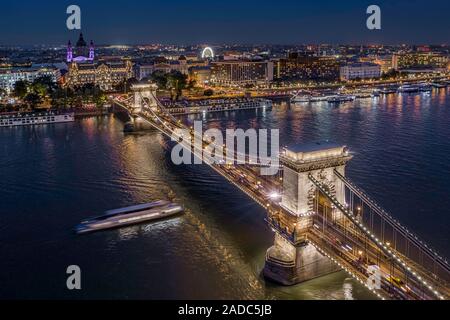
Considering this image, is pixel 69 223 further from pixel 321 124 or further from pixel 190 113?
pixel 190 113

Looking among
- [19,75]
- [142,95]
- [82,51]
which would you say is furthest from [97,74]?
[142,95]

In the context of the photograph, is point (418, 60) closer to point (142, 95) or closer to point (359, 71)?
point (359, 71)

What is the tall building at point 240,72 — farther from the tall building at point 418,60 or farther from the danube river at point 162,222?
the danube river at point 162,222

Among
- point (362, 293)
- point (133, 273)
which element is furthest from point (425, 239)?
point (133, 273)

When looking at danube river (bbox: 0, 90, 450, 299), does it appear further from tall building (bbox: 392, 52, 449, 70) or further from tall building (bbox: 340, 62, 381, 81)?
tall building (bbox: 392, 52, 449, 70)

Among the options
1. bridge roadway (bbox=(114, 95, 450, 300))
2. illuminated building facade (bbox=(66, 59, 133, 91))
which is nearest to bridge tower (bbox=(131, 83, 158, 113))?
illuminated building facade (bbox=(66, 59, 133, 91))

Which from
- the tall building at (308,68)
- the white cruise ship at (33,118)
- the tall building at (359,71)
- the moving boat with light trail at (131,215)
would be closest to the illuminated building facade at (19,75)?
the white cruise ship at (33,118)

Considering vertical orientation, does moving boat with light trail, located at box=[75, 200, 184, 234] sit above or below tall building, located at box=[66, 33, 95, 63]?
below
